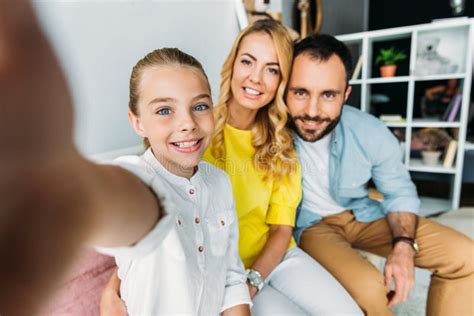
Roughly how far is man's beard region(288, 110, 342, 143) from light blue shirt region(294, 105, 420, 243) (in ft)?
0.17

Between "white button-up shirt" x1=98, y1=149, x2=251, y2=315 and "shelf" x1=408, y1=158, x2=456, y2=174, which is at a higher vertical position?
"white button-up shirt" x1=98, y1=149, x2=251, y2=315

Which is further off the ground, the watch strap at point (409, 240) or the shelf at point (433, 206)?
the watch strap at point (409, 240)

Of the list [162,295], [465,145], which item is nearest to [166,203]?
[162,295]

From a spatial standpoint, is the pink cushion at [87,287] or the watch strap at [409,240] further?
the watch strap at [409,240]

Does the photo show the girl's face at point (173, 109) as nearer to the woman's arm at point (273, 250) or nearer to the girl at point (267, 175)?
the girl at point (267, 175)

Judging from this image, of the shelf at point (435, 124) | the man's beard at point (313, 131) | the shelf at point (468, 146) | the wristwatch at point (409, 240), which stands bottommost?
the wristwatch at point (409, 240)

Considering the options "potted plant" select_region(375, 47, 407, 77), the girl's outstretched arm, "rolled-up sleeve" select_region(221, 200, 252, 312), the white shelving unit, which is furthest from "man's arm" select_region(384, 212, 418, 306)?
"potted plant" select_region(375, 47, 407, 77)

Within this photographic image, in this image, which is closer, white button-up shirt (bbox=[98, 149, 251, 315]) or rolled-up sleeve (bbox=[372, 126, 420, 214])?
white button-up shirt (bbox=[98, 149, 251, 315])

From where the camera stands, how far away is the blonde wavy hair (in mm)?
695

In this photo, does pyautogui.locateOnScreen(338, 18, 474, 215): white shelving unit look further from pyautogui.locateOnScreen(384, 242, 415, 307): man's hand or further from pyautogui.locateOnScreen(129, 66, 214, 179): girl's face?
pyautogui.locateOnScreen(129, 66, 214, 179): girl's face

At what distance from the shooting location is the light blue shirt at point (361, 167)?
95cm

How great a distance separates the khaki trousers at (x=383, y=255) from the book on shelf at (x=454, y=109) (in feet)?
3.82

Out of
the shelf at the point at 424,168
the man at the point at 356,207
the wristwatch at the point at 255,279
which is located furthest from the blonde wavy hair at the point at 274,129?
the shelf at the point at 424,168

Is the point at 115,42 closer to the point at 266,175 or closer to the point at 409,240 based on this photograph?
the point at 266,175
